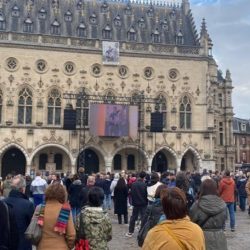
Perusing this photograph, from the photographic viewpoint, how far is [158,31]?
146 ft

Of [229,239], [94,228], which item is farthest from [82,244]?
[229,239]

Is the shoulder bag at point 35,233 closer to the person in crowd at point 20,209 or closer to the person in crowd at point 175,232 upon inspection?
the person in crowd at point 20,209

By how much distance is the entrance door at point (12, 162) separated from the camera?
1513 inches

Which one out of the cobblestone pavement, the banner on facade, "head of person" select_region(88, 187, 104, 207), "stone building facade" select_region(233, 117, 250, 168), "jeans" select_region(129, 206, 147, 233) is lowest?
the cobblestone pavement

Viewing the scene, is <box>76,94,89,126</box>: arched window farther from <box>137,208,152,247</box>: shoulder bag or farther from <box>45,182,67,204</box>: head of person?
<box>45,182,67,204</box>: head of person

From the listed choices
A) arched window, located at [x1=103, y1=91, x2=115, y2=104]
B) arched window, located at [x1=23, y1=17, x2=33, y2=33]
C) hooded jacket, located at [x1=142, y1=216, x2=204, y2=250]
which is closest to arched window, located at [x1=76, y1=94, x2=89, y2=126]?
arched window, located at [x1=103, y1=91, x2=115, y2=104]

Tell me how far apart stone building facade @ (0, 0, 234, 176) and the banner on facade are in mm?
350

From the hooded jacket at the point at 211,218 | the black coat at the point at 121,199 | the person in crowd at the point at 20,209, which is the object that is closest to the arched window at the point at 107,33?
the black coat at the point at 121,199

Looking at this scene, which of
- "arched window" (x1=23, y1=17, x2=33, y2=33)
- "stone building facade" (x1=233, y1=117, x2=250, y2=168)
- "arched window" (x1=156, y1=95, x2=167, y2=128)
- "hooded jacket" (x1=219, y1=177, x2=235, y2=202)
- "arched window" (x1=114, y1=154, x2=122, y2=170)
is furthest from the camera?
"stone building facade" (x1=233, y1=117, x2=250, y2=168)

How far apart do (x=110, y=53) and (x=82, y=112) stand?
20.2ft

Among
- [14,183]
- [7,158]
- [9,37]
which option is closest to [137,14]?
[9,37]

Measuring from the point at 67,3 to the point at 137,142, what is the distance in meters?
15.9

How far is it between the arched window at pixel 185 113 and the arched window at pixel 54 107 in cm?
1148

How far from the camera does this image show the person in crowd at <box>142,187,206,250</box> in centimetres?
406
